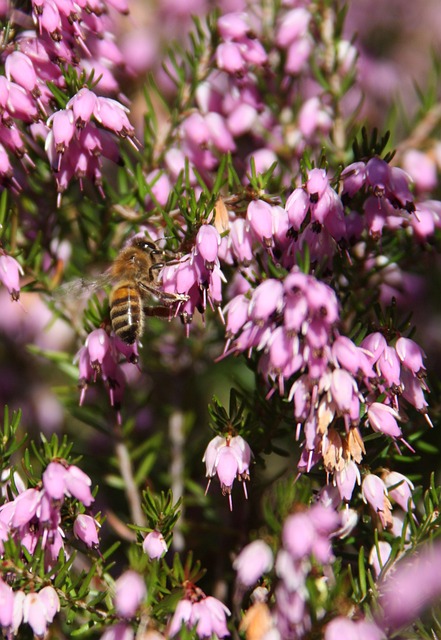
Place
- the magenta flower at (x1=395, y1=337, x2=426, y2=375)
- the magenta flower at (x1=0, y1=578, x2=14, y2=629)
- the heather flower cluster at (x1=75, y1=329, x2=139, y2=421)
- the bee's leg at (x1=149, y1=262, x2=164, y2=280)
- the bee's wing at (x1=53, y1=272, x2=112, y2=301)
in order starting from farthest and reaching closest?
the bee's wing at (x1=53, y1=272, x2=112, y2=301) → the bee's leg at (x1=149, y1=262, x2=164, y2=280) → the heather flower cluster at (x1=75, y1=329, x2=139, y2=421) → the magenta flower at (x1=395, y1=337, x2=426, y2=375) → the magenta flower at (x1=0, y1=578, x2=14, y2=629)

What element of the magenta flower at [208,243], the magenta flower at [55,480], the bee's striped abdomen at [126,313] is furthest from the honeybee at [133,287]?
the magenta flower at [55,480]

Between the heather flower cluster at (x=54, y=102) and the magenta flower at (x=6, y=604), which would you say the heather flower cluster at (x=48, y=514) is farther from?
the heather flower cluster at (x=54, y=102)

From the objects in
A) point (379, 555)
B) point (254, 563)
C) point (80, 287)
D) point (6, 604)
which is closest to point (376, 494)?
point (379, 555)

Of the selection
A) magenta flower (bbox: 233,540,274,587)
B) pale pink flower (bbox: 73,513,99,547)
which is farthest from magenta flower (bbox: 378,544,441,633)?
pale pink flower (bbox: 73,513,99,547)

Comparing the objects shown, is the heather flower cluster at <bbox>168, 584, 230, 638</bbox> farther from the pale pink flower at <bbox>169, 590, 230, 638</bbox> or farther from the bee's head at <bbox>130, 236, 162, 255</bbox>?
the bee's head at <bbox>130, 236, 162, 255</bbox>

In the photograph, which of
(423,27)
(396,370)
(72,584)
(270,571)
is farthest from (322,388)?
(423,27)

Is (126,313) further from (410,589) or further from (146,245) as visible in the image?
(410,589)

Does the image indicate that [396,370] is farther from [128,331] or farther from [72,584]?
[72,584]
